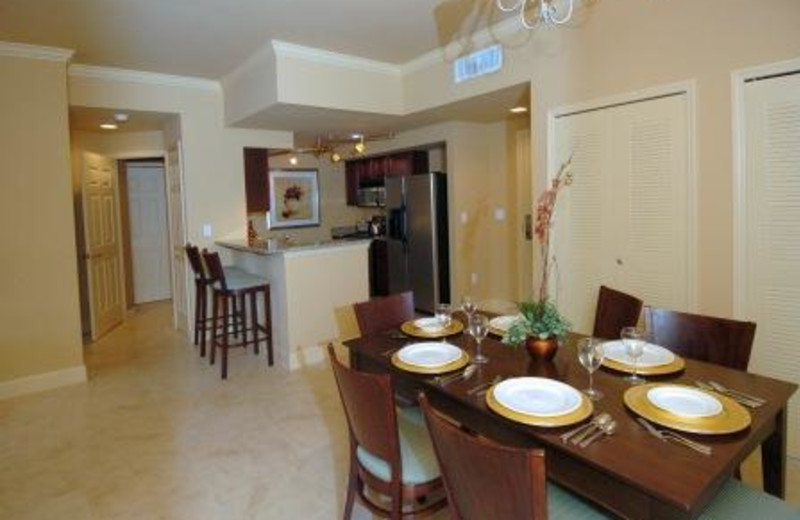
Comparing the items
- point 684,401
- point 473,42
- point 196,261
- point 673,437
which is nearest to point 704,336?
→ point 684,401

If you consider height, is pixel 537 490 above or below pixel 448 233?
below

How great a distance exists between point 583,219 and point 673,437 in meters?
2.11

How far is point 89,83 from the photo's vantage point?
4102mm

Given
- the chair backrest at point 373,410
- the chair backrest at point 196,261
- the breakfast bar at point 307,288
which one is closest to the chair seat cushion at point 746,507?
the chair backrest at point 373,410

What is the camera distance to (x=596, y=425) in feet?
4.42

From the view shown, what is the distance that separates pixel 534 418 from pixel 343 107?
11.1 ft

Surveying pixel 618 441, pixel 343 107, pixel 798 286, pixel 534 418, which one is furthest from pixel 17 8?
pixel 798 286

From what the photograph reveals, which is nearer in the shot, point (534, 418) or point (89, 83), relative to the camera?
point (534, 418)

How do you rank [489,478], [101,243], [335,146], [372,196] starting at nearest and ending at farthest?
1. [489,478]
2. [101,243]
3. [335,146]
4. [372,196]

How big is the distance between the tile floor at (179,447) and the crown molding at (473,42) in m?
2.74

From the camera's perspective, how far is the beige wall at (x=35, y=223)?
3.47 metres

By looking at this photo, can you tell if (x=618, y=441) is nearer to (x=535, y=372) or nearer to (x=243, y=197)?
(x=535, y=372)

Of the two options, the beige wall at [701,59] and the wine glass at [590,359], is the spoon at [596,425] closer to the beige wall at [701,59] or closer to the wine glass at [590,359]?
the wine glass at [590,359]

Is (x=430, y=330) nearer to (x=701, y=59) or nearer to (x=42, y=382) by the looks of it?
(x=701, y=59)
